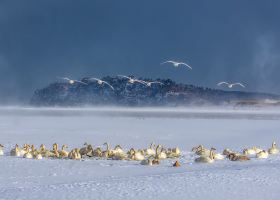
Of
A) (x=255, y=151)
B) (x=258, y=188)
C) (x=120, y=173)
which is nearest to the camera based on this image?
(x=258, y=188)

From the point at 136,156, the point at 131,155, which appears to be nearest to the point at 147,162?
the point at 136,156

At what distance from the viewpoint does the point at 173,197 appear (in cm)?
1508

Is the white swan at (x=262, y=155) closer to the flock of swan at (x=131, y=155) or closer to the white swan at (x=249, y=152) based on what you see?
the flock of swan at (x=131, y=155)

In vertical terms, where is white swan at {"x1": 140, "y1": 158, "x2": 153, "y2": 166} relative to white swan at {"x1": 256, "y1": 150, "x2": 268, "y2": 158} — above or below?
below

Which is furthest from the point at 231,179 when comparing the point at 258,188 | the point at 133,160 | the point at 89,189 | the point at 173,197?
the point at 133,160

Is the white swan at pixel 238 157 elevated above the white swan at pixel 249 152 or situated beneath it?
situated beneath

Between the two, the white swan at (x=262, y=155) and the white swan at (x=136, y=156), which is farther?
the white swan at (x=262, y=155)

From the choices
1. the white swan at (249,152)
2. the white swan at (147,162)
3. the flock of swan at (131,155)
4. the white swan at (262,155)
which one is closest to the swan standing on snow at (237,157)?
the flock of swan at (131,155)

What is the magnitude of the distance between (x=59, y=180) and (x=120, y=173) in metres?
2.46

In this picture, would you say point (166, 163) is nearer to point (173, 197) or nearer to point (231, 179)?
point (231, 179)

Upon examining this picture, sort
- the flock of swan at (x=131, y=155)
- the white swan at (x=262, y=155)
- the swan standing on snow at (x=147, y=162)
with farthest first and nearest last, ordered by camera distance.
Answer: the white swan at (x=262, y=155) → the flock of swan at (x=131, y=155) → the swan standing on snow at (x=147, y=162)

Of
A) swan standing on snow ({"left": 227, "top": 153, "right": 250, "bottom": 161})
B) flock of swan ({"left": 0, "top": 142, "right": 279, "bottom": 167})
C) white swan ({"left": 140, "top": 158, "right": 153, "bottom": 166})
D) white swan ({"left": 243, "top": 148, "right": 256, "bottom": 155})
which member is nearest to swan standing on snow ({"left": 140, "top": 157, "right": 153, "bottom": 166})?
white swan ({"left": 140, "top": 158, "right": 153, "bottom": 166})

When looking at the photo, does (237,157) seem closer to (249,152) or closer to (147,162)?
(249,152)

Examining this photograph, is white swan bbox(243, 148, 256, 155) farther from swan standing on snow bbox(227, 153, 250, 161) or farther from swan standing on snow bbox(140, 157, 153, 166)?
swan standing on snow bbox(140, 157, 153, 166)
